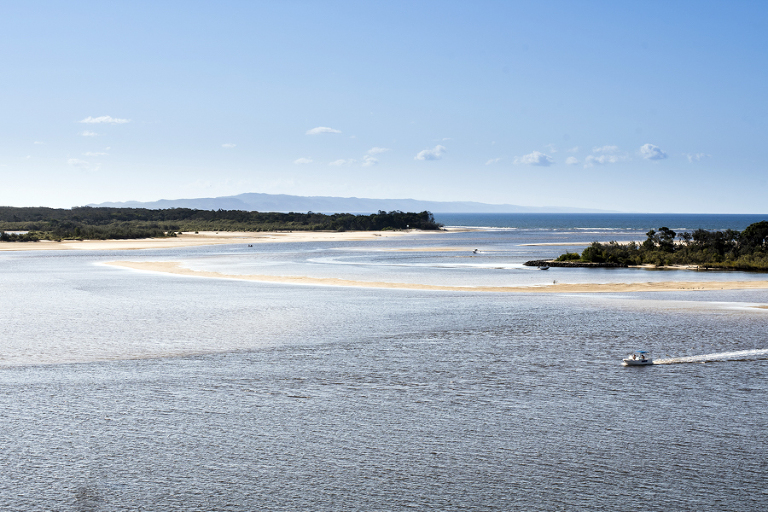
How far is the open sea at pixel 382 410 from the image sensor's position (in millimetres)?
8414

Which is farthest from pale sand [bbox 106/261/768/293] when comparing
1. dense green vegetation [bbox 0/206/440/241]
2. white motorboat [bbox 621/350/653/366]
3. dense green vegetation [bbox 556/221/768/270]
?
dense green vegetation [bbox 0/206/440/241]

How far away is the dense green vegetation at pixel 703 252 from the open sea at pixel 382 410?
856 inches

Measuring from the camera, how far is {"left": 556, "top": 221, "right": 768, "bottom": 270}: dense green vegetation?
44.1m

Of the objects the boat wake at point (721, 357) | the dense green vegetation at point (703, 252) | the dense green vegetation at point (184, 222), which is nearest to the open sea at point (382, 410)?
the boat wake at point (721, 357)

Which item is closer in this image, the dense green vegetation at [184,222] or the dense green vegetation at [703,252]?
the dense green vegetation at [703,252]

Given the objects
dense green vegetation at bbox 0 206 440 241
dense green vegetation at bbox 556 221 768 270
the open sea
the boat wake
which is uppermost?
dense green vegetation at bbox 0 206 440 241

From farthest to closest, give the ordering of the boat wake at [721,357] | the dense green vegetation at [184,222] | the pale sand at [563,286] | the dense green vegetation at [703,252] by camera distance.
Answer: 1. the dense green vegetation at [184,222]
2. the dense green vegetation at [703,252]
3. the pale sand at [563,286]
4. the boat wake at [721,357]

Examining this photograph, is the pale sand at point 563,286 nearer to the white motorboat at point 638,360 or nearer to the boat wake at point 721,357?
the boat wake at point 721,357

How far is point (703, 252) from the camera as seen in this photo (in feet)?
153

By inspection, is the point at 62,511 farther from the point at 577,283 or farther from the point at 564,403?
the point at 577,283

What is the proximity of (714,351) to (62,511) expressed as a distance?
1423cm

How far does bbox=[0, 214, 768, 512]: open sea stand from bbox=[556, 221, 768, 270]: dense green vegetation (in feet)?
71.3

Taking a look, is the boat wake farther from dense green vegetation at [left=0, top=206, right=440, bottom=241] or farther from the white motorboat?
dense green vegetation at [left=0, top=206, right=440, bottom=241]

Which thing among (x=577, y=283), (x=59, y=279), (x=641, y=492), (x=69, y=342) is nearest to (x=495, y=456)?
(x=641, y=492)
